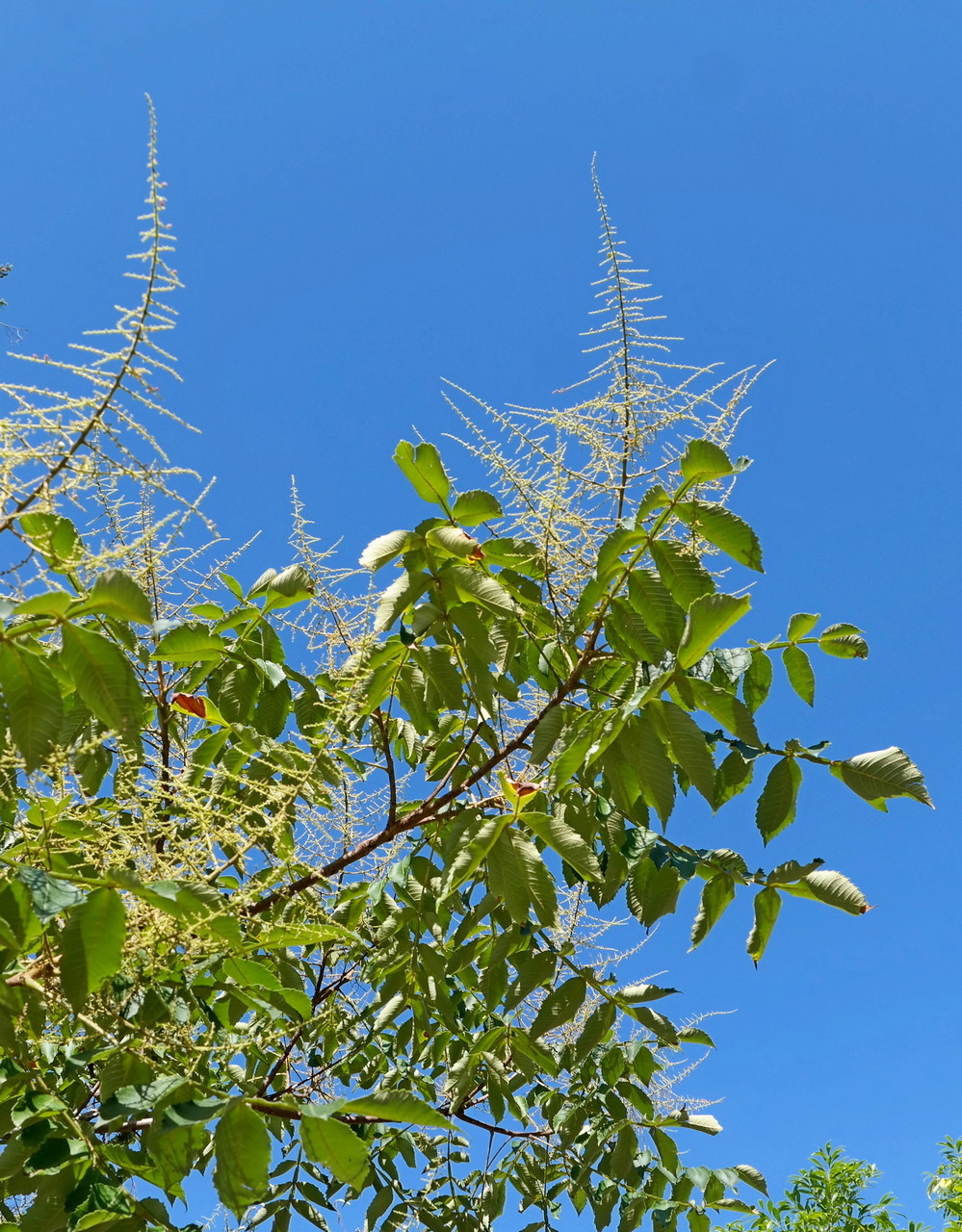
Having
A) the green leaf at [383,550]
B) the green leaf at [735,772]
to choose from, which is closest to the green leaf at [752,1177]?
the green leaf at [735,772]

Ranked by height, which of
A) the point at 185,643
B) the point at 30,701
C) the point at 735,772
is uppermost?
the point at 735,772

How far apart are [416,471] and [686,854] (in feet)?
2.74

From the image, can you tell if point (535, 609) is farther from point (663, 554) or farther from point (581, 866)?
point (581, 866)

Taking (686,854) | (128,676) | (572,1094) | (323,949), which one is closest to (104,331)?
(128,676)

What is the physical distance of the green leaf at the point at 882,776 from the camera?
5.51 feet

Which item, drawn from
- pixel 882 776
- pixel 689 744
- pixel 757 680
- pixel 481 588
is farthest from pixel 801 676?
pixel 481 588

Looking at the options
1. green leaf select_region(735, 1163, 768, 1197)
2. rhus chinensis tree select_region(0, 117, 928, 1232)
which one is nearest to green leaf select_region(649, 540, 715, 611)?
rhus chinensis tree select_region(0, 117, 928, 1232)

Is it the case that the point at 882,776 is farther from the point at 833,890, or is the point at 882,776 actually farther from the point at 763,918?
the point at 763,918

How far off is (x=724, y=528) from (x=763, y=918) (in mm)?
685

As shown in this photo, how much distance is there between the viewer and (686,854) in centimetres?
185

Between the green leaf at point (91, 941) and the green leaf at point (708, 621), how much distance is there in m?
0.86

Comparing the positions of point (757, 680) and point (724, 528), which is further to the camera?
point (757, 680)

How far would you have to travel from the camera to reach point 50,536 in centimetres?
155

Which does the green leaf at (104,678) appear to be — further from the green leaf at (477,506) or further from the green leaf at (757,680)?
the green leaf at (757,680)
